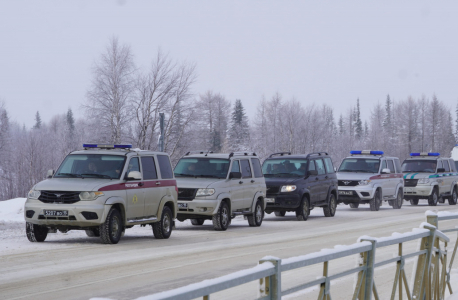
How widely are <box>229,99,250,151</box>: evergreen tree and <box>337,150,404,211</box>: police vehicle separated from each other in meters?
75.4

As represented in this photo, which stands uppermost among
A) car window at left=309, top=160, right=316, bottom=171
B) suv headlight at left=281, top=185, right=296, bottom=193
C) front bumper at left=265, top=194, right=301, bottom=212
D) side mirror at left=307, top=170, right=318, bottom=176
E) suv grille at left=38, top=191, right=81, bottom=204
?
car window at left=309, top=160, right=316, bottom=171

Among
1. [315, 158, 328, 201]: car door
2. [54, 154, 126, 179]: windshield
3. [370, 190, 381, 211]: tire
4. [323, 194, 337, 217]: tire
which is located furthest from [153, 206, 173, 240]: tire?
[370, 190, 381, 211]: tire

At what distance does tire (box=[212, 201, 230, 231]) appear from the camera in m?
17.6

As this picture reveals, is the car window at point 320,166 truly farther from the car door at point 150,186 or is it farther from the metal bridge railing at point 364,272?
the metal bridge railing at point 364,272

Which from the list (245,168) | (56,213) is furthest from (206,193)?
(56,213)

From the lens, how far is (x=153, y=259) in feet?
38.3

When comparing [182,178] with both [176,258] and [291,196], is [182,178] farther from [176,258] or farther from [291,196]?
[176,258]

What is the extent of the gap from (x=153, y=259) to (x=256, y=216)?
850 centimetres

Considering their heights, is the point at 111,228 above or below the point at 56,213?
below

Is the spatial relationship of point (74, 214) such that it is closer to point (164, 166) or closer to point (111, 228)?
point (111, 228)

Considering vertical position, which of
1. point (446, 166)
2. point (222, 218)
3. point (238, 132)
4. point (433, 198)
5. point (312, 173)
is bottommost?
point (433, 198)

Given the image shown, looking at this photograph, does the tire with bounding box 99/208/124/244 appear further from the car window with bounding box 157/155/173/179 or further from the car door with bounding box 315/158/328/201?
the car door with bounding box 315/158/328/201

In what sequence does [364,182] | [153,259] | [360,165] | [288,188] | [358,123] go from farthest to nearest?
[358,123] → [360,165] → [364,182] → [288,188] → [153,259]

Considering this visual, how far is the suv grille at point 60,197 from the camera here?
13.4m
